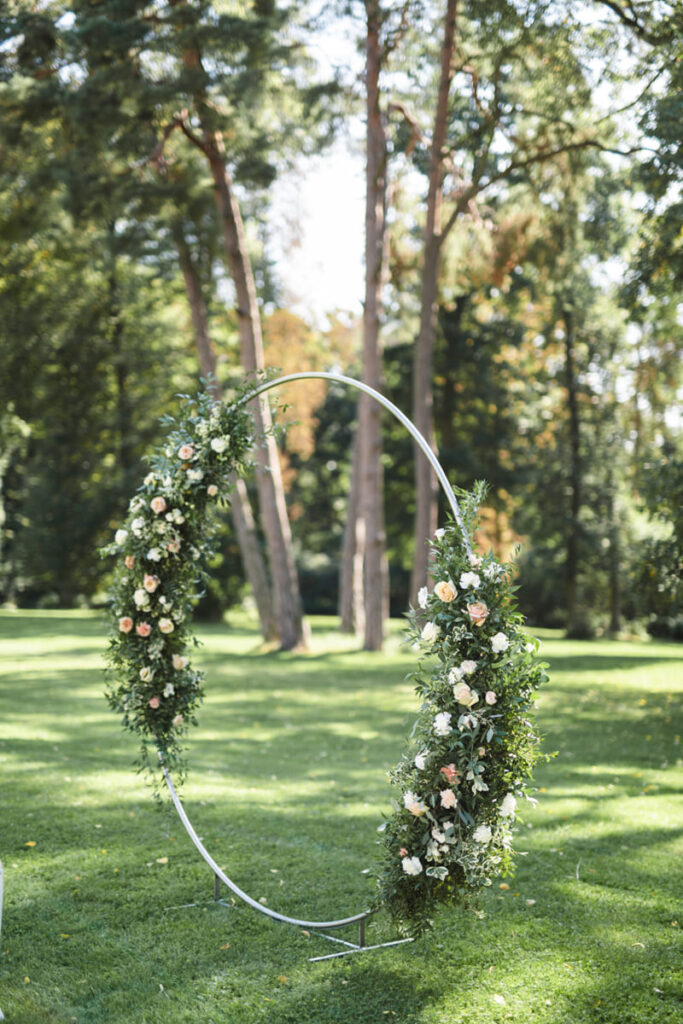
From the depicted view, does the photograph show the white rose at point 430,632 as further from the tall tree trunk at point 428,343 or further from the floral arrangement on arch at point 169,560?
the tall tree trunk at point 428,343

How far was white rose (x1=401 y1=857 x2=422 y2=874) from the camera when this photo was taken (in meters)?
3.54

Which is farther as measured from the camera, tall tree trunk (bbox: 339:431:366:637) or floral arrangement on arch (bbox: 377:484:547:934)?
tall tree trunk (bbox: 339:431:366:637)

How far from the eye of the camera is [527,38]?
450 inches

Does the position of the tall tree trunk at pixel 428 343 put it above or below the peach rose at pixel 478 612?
above

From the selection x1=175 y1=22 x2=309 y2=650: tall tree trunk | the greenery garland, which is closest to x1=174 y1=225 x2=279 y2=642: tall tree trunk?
x1=175 y1=22 x2=309 y2=650: tall tree trunk

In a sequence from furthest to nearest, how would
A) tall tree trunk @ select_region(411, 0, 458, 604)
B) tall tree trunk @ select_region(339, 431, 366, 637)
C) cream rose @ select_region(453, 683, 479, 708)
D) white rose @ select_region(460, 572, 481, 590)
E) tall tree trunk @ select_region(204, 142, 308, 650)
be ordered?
tall tree trunk @ select_region(339, 431, 366, 637) < tall tree trunk @ select_region(204, 142, 308, 650) < tall tree trunk @ select_region(411, 0, 458, 604) < white rose @ select_region(460, 572, 481, 590) < cream rose @ select_region(453, 683, 479, 708)

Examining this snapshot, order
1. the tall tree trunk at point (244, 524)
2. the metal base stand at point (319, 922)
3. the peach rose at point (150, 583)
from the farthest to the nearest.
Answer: the tall tree trunk at point (244, 524) < the peach rose at point (150, 583) < the metal base stand at point (319, 922)

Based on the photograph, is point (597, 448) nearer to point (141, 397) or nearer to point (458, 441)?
point (458, 441)

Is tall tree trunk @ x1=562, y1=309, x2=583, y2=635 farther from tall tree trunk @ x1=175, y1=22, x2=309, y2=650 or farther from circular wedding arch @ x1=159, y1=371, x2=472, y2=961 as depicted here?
circular wedding arch @ x1=159, y1=371, x2=472, y2=961

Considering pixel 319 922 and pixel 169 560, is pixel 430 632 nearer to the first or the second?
pixel 319 922

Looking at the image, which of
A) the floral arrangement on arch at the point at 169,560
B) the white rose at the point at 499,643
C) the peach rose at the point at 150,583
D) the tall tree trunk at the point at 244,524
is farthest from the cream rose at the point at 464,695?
the tall tree trunk at the point at 244,524

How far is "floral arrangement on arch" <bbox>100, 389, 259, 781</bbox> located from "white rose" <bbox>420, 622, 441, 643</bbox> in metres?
1.85

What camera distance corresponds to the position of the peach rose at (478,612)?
11.6 ft

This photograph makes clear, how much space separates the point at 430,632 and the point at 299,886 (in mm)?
2097
